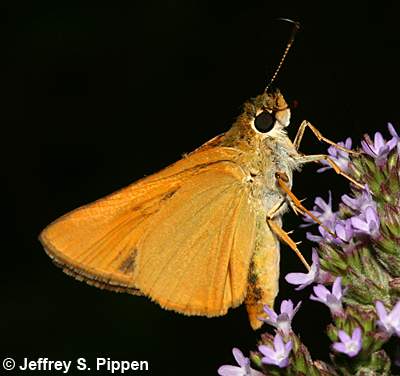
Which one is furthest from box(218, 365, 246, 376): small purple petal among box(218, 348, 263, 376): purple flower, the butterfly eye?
the butterfly eye

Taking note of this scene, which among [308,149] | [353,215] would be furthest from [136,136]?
[353,215]

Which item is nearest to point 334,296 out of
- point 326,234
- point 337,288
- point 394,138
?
point 337,288

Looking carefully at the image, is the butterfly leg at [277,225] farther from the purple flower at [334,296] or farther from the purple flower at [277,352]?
the purple flower at [277,352]

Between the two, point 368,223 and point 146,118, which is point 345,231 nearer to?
point 368,223

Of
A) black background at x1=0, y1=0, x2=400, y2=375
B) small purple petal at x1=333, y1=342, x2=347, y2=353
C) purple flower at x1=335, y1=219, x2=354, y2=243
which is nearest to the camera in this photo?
small purple petal at x1=333, y1=342, x2=347, y2=353

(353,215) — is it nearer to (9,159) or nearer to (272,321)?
(272,321)

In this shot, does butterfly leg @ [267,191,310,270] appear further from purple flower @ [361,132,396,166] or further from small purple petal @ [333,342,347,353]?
small purple petal @ [333,342,347,353]

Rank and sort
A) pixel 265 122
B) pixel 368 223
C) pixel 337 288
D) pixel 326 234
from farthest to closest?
1. pixel 265 122
2. pixel 326 234
3. pixel 368 223
4. pixel 337 288
